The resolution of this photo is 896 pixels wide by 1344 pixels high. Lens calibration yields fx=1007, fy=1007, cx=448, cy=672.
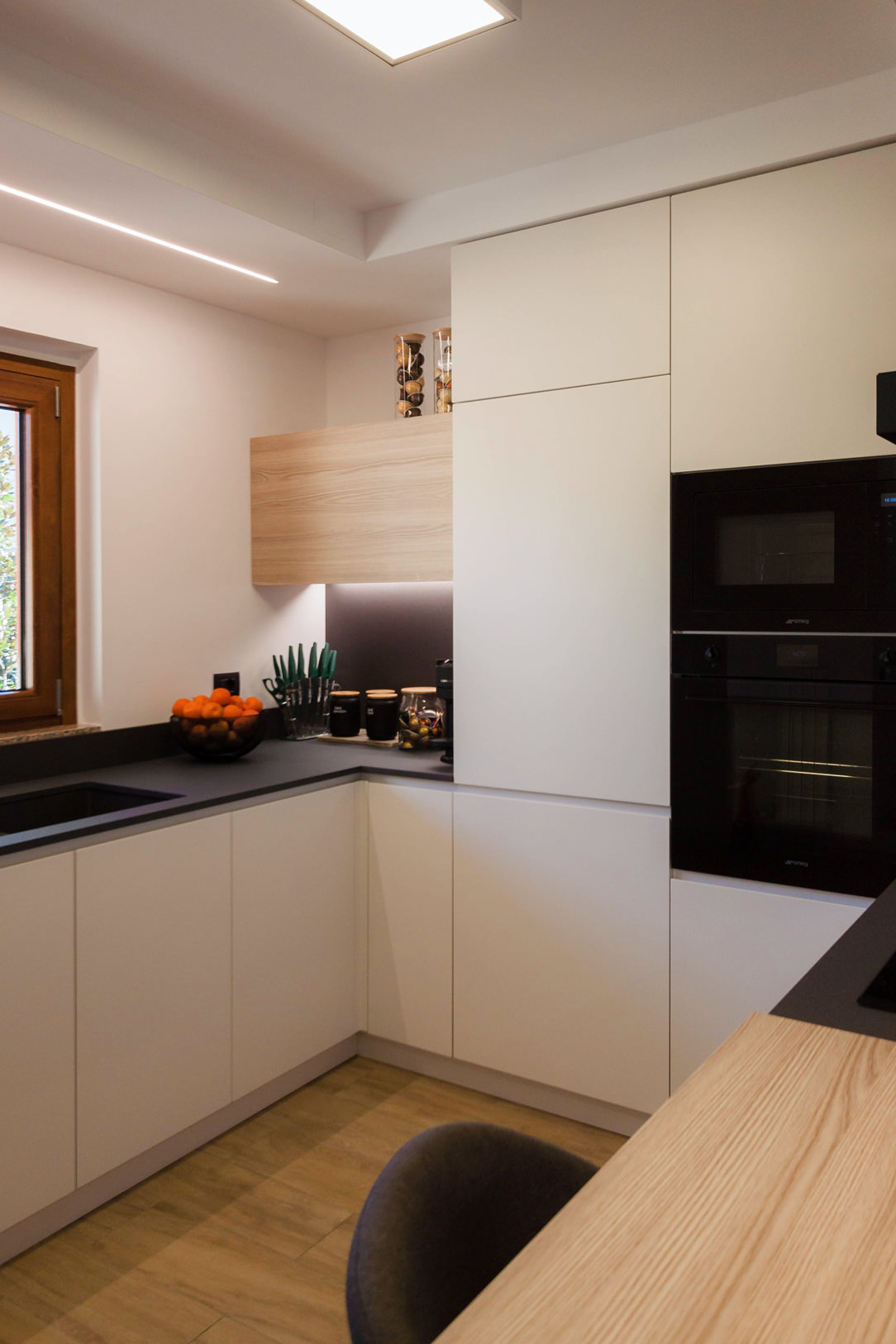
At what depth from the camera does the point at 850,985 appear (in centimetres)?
117

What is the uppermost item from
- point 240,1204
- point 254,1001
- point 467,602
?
point 467,602

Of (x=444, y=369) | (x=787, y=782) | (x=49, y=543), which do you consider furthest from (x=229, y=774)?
(x=787, y=782)

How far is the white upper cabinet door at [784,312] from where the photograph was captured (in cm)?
210

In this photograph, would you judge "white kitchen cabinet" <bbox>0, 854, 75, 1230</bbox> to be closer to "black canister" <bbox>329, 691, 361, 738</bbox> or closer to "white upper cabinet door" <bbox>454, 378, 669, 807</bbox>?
"white upper cabinet door" <bbox>454, 378, 669, 807</bbox>

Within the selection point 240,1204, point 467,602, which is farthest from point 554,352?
point 240,1204

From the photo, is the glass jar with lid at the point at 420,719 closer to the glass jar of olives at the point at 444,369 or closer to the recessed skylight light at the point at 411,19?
the glass jar of olives at the point at 444,369

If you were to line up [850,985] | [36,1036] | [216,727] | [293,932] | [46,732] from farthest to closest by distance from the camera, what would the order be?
[216,727]
[46,732]
[293,932]
[36,1036]
[850,985]

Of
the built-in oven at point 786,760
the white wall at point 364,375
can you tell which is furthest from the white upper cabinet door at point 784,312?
the white wall at point 364,375

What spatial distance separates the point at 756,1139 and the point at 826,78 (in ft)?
6.82

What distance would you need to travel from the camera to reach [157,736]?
3086 millimetres

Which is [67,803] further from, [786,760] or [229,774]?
[786,760]

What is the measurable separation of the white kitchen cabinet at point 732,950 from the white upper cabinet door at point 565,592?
29cm

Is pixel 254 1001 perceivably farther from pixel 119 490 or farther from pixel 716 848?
pixel 119 490

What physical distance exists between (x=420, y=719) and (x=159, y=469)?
111cm
